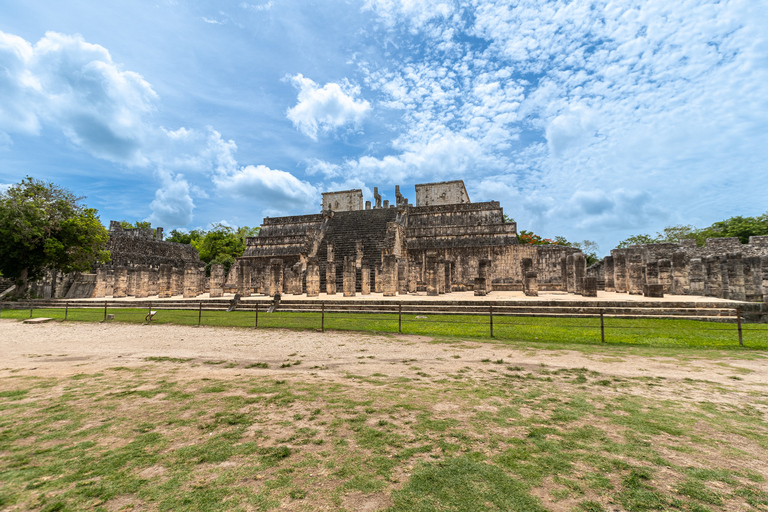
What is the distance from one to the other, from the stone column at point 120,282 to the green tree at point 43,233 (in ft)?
6.79

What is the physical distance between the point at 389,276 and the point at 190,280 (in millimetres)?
12585

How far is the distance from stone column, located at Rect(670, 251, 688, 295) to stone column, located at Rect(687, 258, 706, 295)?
23 cm

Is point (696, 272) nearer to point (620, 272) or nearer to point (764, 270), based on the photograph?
point (764, 270)

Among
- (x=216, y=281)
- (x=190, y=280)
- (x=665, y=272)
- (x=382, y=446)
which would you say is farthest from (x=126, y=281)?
(x=665, y=272)

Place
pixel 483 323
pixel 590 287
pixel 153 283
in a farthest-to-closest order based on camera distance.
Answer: pixel 153 283 → pixel 590 287 → pixel 483 323

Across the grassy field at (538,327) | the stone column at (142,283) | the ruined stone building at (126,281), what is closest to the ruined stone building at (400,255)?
the ruined stone building at (126,281)

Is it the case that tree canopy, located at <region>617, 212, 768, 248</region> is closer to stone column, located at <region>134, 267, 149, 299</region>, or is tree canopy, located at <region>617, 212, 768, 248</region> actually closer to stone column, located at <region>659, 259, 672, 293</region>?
stone column, located at <region>659, 259, 672, 293</region>

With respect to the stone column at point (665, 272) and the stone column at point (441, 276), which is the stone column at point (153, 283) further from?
the stone column at point (665, 272)

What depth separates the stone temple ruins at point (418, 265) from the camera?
15.1 metres

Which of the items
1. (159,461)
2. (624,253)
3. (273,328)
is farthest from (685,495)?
(624,253)

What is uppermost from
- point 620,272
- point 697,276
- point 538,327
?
point 620,272

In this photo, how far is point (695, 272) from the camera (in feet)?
49.8

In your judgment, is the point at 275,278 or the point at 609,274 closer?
the point at 609,274

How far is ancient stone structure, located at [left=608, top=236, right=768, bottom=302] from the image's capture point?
41.3ft
